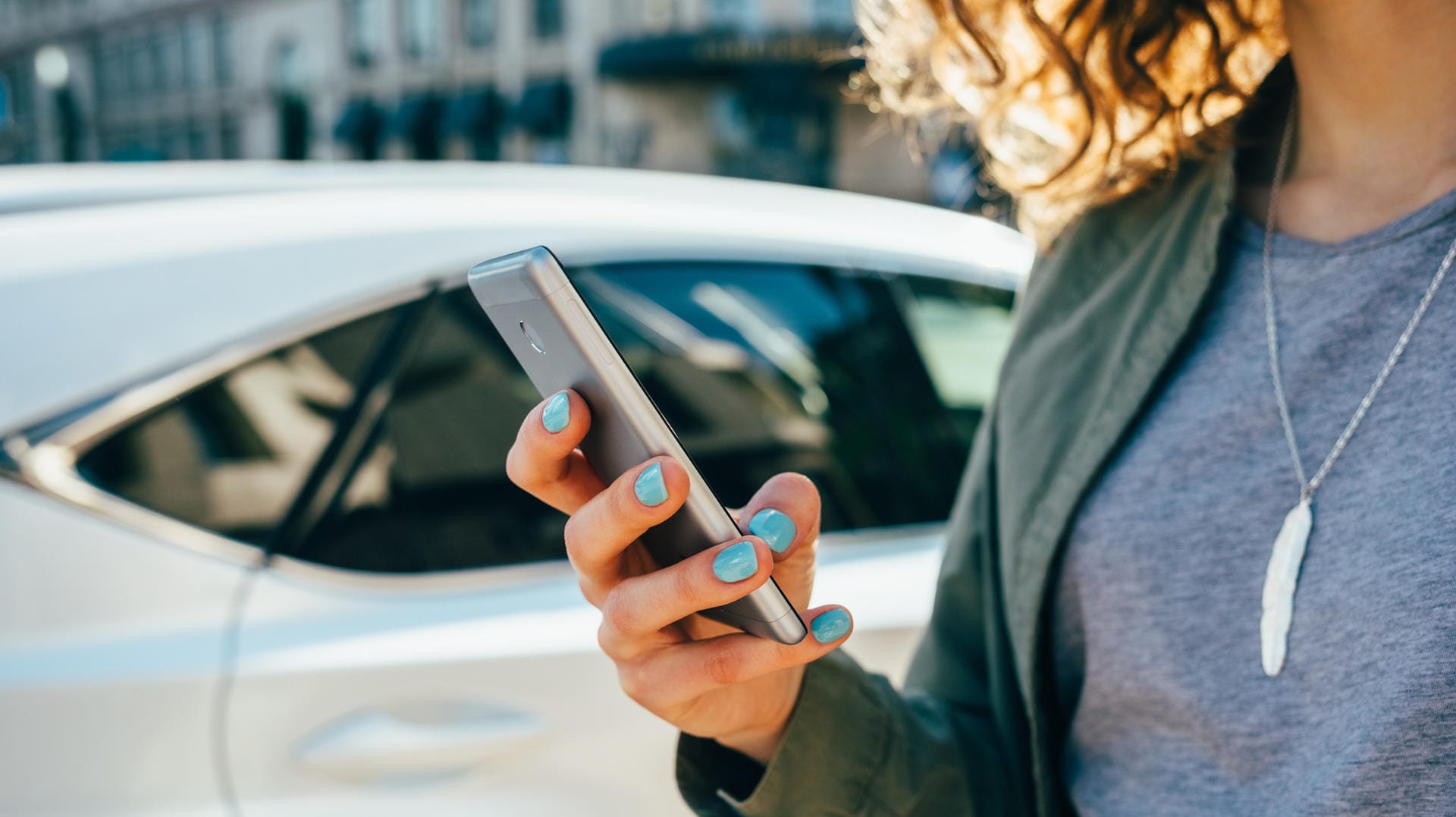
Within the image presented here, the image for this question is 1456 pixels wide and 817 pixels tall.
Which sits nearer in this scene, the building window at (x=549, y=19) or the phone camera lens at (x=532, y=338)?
the phone camera lens at (x=532, y=338)

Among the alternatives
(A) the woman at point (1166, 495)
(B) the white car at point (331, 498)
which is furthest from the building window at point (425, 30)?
(A) the woman at point (1166, 495)

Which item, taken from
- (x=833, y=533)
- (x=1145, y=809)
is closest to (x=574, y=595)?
(x=833, y=533)

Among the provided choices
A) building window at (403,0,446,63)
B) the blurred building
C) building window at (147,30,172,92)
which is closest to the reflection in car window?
the blurred building

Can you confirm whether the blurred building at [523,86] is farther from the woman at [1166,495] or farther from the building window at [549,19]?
the woman at [1166,495]

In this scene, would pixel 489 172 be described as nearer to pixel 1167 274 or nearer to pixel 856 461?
pixel 856 461

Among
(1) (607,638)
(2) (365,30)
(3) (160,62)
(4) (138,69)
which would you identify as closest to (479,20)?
(2) (365,30)

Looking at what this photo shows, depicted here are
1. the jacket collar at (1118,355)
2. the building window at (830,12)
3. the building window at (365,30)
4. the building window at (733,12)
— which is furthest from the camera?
the building window at (365,30)

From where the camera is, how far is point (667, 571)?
0.77m

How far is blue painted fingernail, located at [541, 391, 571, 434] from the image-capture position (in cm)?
77

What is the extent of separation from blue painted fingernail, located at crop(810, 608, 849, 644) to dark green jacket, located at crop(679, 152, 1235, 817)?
0.75ft

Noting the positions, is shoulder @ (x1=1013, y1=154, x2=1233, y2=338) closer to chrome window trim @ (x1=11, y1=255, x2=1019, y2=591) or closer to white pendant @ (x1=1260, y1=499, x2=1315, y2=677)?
white pendant @ (x1=1260, y1=499, x2=1315, y2=677)

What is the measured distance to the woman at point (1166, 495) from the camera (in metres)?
0.84

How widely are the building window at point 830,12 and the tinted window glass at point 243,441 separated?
22.9 m

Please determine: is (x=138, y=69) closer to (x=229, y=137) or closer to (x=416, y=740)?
(x=229, y=137)
